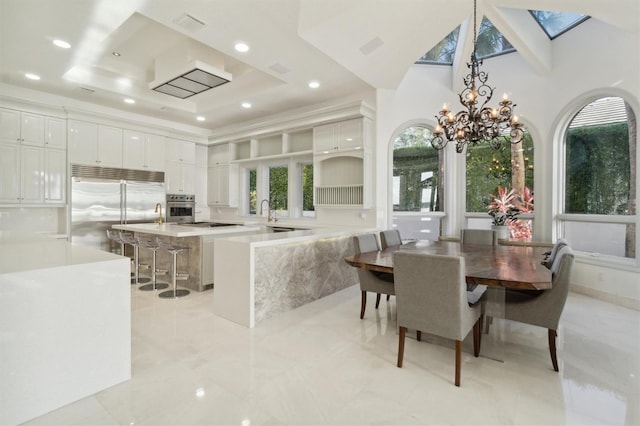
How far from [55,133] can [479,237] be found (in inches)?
260

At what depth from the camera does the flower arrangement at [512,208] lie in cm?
476

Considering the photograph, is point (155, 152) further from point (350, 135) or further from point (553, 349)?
point (553, 349)

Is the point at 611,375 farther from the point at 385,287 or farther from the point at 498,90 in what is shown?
the point at 498,90

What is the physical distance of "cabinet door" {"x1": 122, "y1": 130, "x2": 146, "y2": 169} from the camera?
18.6 ft

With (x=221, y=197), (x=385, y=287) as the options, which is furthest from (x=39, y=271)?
(x=221, y=197)

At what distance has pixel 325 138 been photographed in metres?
5.14

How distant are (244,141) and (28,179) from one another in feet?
11.9

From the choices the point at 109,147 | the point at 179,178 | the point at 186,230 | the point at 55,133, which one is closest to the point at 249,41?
the point at 186,230

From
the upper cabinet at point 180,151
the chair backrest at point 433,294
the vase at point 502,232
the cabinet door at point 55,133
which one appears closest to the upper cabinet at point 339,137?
the vase at point 502,232

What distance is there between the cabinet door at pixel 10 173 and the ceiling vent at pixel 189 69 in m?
2.32

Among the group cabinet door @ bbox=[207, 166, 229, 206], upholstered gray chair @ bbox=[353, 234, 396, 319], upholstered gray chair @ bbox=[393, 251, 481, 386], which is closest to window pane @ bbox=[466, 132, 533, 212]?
upholstered gray chair @ bbox=[353, 234, 396, 319]

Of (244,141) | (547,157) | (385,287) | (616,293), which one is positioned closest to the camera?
(385,287)

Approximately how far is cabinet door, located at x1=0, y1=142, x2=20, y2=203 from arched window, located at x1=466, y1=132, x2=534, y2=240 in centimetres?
702

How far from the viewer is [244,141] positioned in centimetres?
679
